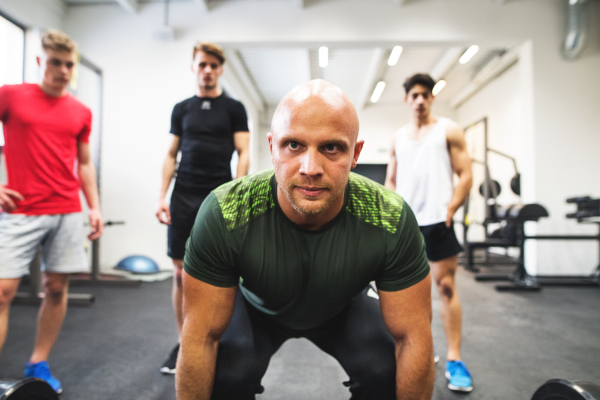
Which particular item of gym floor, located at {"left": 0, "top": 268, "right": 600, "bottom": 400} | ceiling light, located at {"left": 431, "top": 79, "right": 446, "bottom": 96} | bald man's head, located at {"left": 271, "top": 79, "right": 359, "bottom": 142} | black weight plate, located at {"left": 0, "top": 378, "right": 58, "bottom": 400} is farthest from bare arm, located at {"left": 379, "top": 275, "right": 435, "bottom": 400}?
ceiling light, located at {"left": 431, "top": 79, "right": 446, "bottom": 96}

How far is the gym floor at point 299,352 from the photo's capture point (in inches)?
56.3

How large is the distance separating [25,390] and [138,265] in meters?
2.85

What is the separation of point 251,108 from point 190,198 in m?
6.06

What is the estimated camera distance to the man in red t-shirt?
4.24 ft

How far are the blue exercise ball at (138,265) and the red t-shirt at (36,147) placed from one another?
7.73 feet

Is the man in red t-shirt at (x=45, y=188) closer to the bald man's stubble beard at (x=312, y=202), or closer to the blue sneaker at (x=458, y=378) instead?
the bald man's stubble beard at (x=312, y=202)

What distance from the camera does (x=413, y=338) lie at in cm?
84

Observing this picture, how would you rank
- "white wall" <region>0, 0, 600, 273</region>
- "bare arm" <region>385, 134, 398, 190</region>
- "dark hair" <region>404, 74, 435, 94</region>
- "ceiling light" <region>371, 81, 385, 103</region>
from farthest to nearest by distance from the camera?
"ceiling light" <region>371, 81, 385, 103</region> < "white wall" <region>0, 0, 600, 273</region> < "bare arm" <region>385, 134, 398, 190</region> < "dark hair" <region>404, 74, 435, 94</region>

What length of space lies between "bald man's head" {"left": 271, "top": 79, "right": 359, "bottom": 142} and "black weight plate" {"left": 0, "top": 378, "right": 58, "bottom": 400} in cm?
88

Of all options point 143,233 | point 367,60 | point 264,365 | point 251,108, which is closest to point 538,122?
point 367,60

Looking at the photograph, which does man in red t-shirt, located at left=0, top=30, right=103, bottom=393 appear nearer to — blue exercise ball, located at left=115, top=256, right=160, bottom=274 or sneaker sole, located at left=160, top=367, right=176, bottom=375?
sneaker sole, located at left=160, top=367, right=176, bottom=375

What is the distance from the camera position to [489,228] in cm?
634

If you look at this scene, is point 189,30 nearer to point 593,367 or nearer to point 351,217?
point 351,217

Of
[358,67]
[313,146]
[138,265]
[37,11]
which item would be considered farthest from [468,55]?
[313,146]
